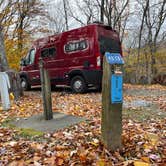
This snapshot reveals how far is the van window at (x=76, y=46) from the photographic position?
1090cm

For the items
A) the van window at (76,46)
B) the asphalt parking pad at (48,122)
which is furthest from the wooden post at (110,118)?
the van window at (76,46)

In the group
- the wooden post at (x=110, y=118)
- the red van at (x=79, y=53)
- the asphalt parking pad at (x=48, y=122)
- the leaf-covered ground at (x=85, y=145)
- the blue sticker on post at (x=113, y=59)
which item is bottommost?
the leaf-covered ground at (x=85, y=145)

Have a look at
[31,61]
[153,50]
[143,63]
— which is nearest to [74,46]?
[31,61]

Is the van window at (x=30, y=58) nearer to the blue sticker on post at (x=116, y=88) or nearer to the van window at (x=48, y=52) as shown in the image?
the van window at (x=48, y=52)

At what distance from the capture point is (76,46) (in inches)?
442

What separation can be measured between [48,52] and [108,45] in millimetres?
3016

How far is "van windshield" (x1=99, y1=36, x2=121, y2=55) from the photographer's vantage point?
35.2 ft

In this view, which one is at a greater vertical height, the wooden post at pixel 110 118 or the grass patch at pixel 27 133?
the wooden post at pixel 110 118

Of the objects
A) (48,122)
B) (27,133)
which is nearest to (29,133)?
(27,133)

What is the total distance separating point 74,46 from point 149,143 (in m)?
7.84

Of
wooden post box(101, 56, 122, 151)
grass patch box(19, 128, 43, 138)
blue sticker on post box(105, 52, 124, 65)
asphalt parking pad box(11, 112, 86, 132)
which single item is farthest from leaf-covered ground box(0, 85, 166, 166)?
blue sticker on post box(105, 52, 124, 65)

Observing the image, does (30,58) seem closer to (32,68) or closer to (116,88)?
(32,68)

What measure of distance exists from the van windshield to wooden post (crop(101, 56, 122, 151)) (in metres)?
7.09

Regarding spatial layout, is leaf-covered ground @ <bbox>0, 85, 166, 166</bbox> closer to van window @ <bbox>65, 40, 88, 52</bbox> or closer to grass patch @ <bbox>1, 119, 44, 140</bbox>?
grass patch @ <bbox>1, 119, 44, 140</bbox>
